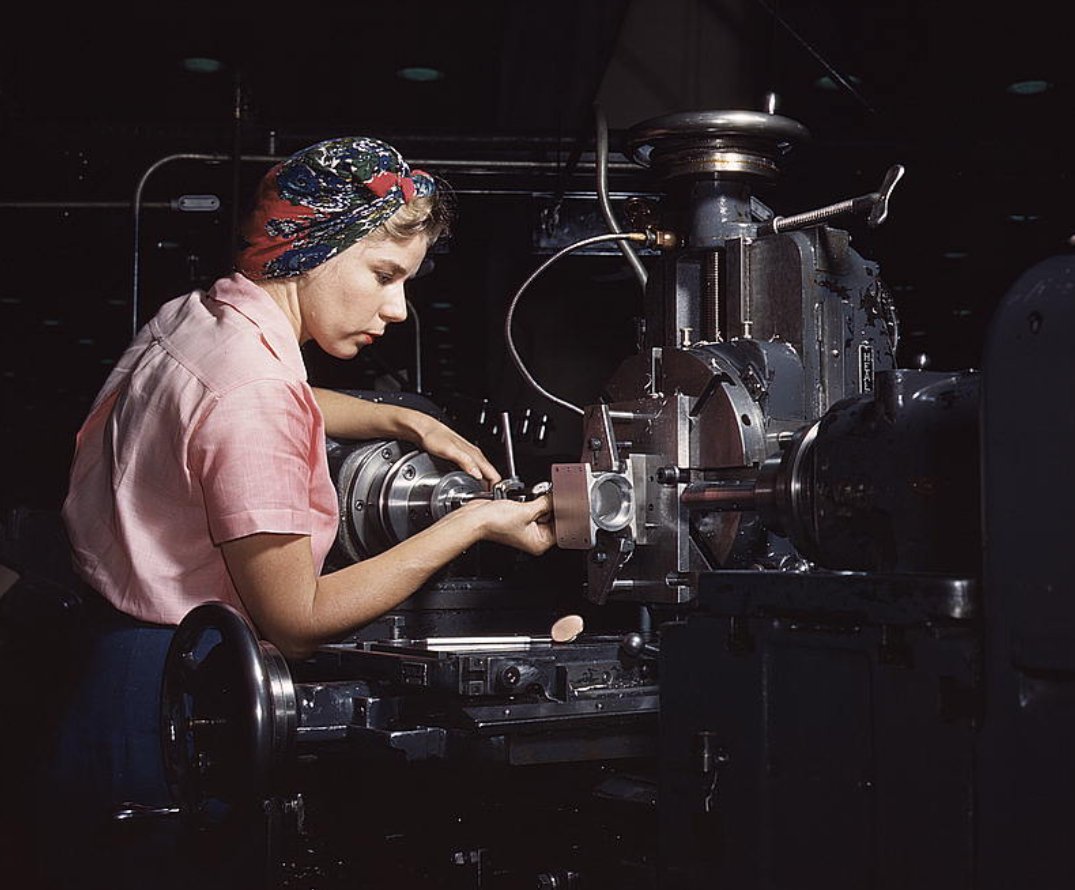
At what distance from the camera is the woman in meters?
1.56

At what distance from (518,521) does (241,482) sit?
39cm

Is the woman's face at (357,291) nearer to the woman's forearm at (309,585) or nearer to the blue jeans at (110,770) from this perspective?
the woman's forearm at (309,585)

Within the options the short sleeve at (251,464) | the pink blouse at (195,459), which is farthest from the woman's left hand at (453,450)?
the short sleeve at (251,464)

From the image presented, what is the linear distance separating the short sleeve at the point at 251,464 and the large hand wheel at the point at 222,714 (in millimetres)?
149

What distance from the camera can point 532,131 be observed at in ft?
10.5

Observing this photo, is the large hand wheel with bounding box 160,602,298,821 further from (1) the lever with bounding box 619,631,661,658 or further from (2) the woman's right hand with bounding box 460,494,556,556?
(1) the lever with bounding box 619,631,661,658

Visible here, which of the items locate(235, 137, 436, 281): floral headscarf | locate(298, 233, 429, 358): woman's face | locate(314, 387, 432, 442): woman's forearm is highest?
locate(235, 137, 436, 281): floral headscarf

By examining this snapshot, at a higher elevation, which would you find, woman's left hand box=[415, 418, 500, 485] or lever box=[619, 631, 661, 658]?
woman's left hand box=[415, 418, 500, 485]

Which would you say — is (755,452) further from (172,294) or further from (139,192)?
(172,294)

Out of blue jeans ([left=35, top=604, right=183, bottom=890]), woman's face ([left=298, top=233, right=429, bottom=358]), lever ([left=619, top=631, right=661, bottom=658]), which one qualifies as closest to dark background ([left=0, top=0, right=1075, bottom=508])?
lever ([left=619, top=631, right=661, bottom=658])

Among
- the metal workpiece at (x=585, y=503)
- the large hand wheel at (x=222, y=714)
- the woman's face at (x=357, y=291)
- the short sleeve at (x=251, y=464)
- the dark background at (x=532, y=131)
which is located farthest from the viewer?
the dark background at (x=532, y=131)

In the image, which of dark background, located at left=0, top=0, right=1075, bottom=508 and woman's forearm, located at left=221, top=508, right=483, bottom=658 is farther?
dark background, located at left=0, top=0, right=1075, bottom=508

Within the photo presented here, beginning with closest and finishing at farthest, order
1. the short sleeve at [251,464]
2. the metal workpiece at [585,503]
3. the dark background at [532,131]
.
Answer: the short sleeve at [251,464] < the metal workpiece at [585,503] < the dark background at [532,131]

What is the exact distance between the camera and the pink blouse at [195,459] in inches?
60.9
